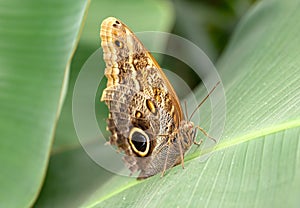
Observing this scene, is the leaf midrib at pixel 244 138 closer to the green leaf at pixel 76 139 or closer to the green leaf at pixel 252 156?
the green leaf at pixel 252 156

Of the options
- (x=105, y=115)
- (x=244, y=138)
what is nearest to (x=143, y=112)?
(x=244, y=138)

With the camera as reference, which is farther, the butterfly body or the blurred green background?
the butterfly body

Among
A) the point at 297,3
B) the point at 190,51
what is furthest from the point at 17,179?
the point at 190,51

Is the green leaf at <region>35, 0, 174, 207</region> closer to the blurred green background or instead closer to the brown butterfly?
the blurred green background

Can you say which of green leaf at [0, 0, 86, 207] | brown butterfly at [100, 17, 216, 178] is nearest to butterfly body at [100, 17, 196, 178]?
brown butterfly at [100, 17, 216, 178]

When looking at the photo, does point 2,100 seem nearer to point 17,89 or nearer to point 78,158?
point 17,89

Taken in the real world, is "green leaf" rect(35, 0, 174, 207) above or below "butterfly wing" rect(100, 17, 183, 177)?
below

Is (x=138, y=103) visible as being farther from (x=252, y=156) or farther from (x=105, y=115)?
(x=105, y=115)
